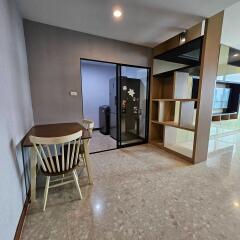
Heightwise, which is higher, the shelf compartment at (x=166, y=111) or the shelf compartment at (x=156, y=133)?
the shelf compartment at (x=166, y=111)

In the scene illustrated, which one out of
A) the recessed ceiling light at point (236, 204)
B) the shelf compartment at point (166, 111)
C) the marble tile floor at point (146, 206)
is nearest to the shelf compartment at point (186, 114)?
the shelf compartment at point (166, 111)

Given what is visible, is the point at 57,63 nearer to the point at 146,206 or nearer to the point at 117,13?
the point at 117,13

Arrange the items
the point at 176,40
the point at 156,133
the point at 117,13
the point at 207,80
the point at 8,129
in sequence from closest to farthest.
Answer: the point at 8,129 → the point at 117,13 → the point at 207,80 → the point at 176,40 → the point at 156,133

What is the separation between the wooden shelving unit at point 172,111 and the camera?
293cm

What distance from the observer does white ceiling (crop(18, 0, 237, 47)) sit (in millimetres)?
1860

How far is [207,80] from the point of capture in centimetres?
245

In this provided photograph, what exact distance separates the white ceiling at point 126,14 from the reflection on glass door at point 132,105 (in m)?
0.93

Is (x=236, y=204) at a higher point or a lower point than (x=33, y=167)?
lower

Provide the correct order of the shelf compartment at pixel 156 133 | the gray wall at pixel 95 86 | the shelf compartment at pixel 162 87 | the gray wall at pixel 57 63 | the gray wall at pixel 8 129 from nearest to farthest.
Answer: the gray wall at pixel 8 129 → the gray wall at pixel 57 63 → the shelf compartment at pixel 162 87 → the shelf compartment at pixel 156 133 → the gray wall at pixel 95 86

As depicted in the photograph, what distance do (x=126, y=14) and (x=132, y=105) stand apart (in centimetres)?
201

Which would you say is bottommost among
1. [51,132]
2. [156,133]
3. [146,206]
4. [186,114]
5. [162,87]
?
[146,206]

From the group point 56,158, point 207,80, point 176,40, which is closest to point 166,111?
point 207,80

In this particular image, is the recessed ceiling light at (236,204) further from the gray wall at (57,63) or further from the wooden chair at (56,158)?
the gray wall at (57,63)

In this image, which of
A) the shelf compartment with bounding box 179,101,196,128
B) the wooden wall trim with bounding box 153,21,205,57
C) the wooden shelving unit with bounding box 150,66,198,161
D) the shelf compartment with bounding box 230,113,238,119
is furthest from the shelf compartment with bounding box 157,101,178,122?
the shelf compartment with bounding box 230,113,238,119
